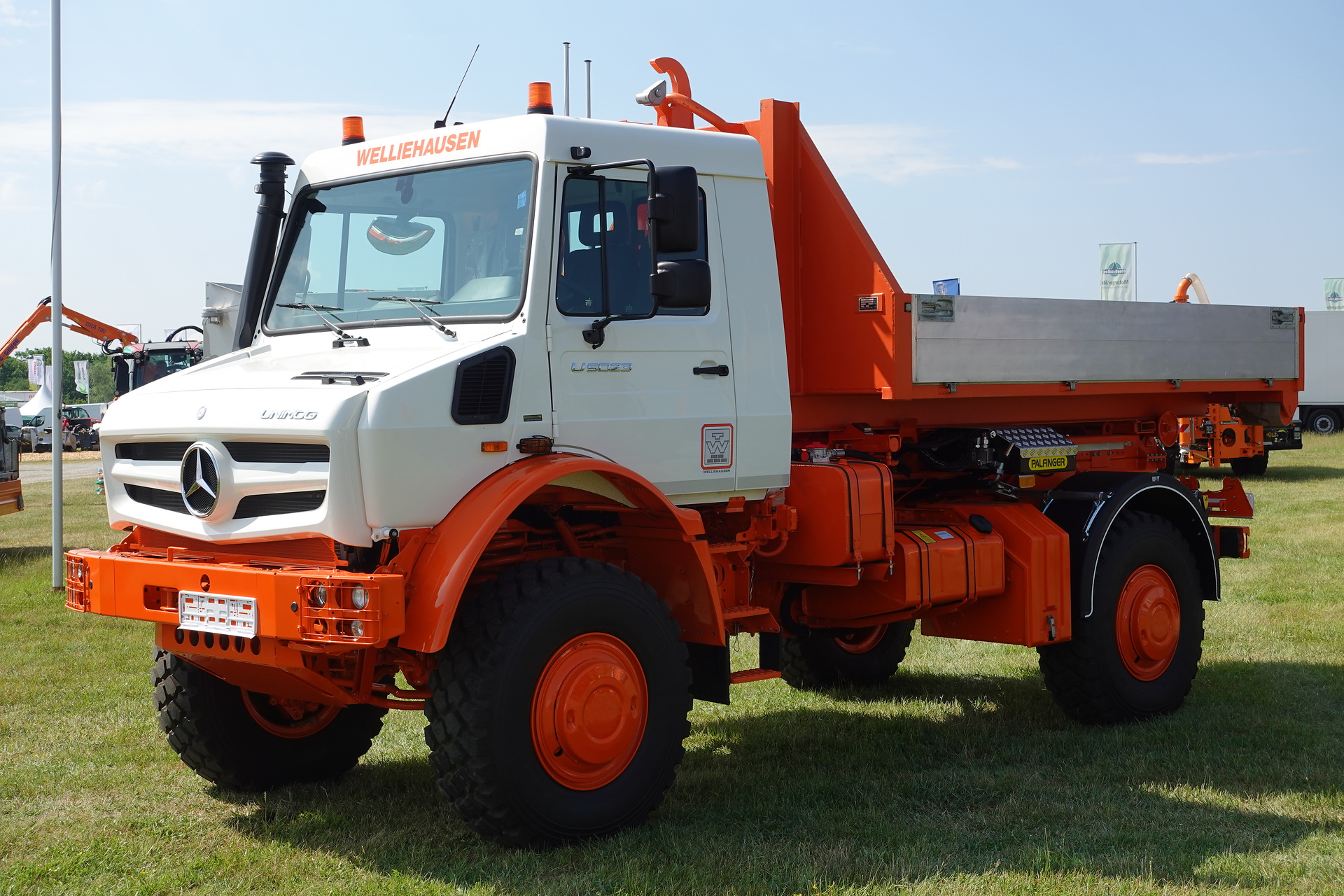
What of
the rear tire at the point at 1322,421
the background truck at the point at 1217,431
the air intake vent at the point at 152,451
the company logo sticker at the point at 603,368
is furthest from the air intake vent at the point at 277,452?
the rear tire at the point at 1322,421

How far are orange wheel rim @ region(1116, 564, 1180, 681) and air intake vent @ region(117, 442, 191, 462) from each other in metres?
5.04

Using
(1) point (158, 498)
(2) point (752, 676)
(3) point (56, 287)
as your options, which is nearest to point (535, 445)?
(2) point (752, 676)

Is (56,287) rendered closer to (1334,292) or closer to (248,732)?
(248,732)

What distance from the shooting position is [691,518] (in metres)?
5.41

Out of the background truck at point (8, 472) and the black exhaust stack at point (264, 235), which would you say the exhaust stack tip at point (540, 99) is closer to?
the black exhaust stack at point (264, 235)

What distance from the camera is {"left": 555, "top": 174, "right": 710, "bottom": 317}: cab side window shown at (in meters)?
5.21

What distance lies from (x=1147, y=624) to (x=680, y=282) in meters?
3.94

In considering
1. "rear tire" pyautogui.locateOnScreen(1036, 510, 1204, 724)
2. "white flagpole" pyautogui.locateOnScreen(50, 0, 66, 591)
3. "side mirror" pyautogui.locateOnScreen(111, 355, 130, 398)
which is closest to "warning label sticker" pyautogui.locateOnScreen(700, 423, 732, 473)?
"rear tire" pyautogui.locateOnScreen(1036, 510, 1204, 724)

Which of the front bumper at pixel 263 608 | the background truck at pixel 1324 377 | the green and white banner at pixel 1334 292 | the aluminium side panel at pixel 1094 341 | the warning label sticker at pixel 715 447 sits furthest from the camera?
the green and white banner at pixel 1334 292

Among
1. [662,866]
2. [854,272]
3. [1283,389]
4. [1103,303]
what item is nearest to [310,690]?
[662,866]

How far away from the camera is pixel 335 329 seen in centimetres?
557

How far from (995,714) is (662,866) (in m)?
3.37

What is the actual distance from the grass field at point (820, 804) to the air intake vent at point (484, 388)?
1679 millimetres

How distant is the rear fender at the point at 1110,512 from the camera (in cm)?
713
